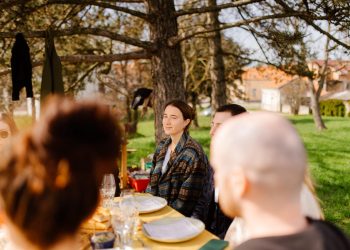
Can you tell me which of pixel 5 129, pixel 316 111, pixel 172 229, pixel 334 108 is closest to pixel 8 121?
Result: pixel 5 129

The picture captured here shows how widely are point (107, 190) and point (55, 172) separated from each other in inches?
79.3

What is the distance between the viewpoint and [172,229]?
261 centimetres

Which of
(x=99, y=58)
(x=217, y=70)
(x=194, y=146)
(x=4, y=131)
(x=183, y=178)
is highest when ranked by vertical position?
(x=217, y=70)

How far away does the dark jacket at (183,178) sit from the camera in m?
3.84

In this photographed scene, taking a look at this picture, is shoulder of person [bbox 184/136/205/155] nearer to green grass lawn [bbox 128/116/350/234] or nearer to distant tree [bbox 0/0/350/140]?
green grass lawn [bbox 128/116/350/234]

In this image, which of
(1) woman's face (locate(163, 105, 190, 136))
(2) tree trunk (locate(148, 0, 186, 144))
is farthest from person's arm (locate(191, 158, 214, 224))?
(2) tree trunk (locate(148, 0, 186, 144))

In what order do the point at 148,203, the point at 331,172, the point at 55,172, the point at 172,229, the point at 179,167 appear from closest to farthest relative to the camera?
1. the point at 55,172
2. the point at 172,229
3. the point at 148,203
4. the point at 179,167
5. the point at 331,172

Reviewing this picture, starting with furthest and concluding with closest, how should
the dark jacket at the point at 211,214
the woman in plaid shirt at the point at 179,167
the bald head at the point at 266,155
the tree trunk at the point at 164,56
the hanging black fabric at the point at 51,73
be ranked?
the tree trunk at the point at 164,56 < the hanging black fabric at the point at 51,73 < the woman in plaid shirt at the point at 179,167 < the dark jacket at the point at 211,214 < the bald head at the point at 266,155

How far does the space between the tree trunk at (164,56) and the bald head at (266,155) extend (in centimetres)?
496

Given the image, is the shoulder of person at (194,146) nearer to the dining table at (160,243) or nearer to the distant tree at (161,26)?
the dining table at (160,243)

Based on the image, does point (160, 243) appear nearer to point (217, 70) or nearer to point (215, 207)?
point (215, 207)

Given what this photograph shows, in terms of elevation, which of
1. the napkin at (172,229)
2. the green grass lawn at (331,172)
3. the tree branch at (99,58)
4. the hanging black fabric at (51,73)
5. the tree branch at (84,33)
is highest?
the tree branch at (84,33)

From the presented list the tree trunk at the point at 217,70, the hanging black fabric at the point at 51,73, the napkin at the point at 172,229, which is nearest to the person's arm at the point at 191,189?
the napkin at the point at 172,229

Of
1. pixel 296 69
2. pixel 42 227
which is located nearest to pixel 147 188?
pixel 42 227
